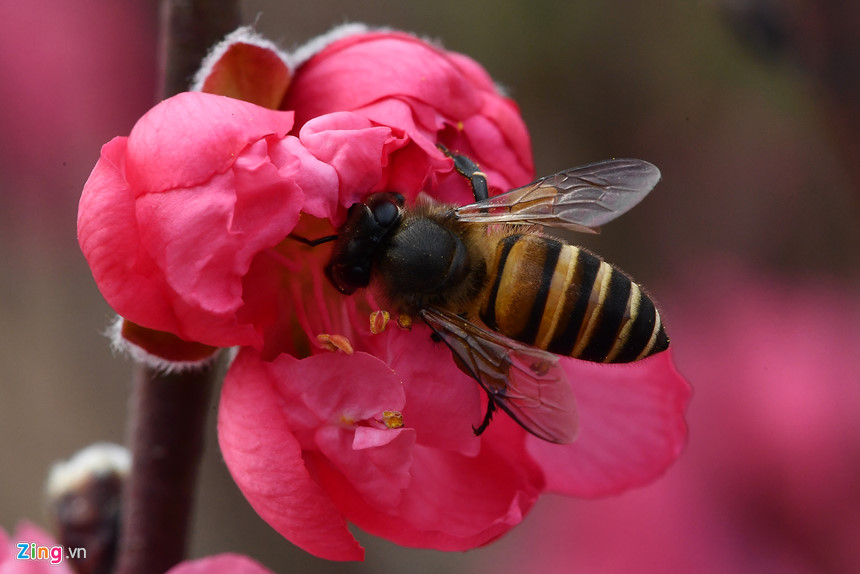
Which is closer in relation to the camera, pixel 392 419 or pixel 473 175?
pixel 392 419

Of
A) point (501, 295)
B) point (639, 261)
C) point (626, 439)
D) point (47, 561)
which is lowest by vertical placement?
point (639, 261)

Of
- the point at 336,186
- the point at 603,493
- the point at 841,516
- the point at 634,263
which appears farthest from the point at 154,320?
the point at 634,263

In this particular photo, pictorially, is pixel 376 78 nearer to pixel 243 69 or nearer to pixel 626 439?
pixel 243 69

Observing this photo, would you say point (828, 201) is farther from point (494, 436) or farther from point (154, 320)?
point (154, 320)

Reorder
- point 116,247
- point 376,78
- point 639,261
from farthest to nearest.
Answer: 1. point 639,261
2. point 376,78
3. point 116,247

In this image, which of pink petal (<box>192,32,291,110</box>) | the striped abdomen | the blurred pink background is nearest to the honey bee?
the striped abdomen

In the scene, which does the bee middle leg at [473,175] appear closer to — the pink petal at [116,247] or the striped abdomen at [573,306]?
the striped abdomen at [573,306]

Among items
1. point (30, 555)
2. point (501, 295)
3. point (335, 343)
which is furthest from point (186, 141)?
point (30, 555)
